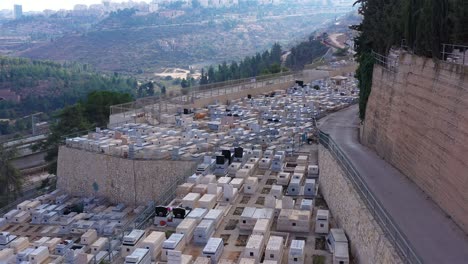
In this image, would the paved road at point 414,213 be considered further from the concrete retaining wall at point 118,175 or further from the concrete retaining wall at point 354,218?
the concrete retaining wall at point 118,175

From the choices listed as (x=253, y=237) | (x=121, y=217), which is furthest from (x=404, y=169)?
(x=121, y=217)

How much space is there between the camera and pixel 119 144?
1483cm

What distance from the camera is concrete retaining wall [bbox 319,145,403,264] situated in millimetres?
6391

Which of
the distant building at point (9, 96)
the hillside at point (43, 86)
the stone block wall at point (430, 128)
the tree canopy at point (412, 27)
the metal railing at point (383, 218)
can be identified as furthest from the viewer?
the distant building at point (9, 96)

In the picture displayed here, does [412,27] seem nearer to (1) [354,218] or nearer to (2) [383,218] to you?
(1) [354,218]

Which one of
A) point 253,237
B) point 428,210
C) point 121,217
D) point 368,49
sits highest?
point 368,49

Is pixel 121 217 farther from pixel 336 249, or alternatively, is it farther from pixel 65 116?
pixel 65 116

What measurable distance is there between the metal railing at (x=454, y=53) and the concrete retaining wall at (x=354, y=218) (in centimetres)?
259

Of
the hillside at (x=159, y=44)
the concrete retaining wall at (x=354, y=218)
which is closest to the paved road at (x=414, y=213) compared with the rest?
the concrete retaining wall at (x=354, y=218)

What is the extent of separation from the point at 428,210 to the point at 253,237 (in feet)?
9.19

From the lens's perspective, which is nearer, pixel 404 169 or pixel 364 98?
pixel 404 169

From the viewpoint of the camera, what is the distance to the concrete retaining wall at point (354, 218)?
6.39m

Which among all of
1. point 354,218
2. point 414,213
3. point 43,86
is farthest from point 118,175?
point 43,86

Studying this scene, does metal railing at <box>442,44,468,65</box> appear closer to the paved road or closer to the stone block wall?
the stone block wall
